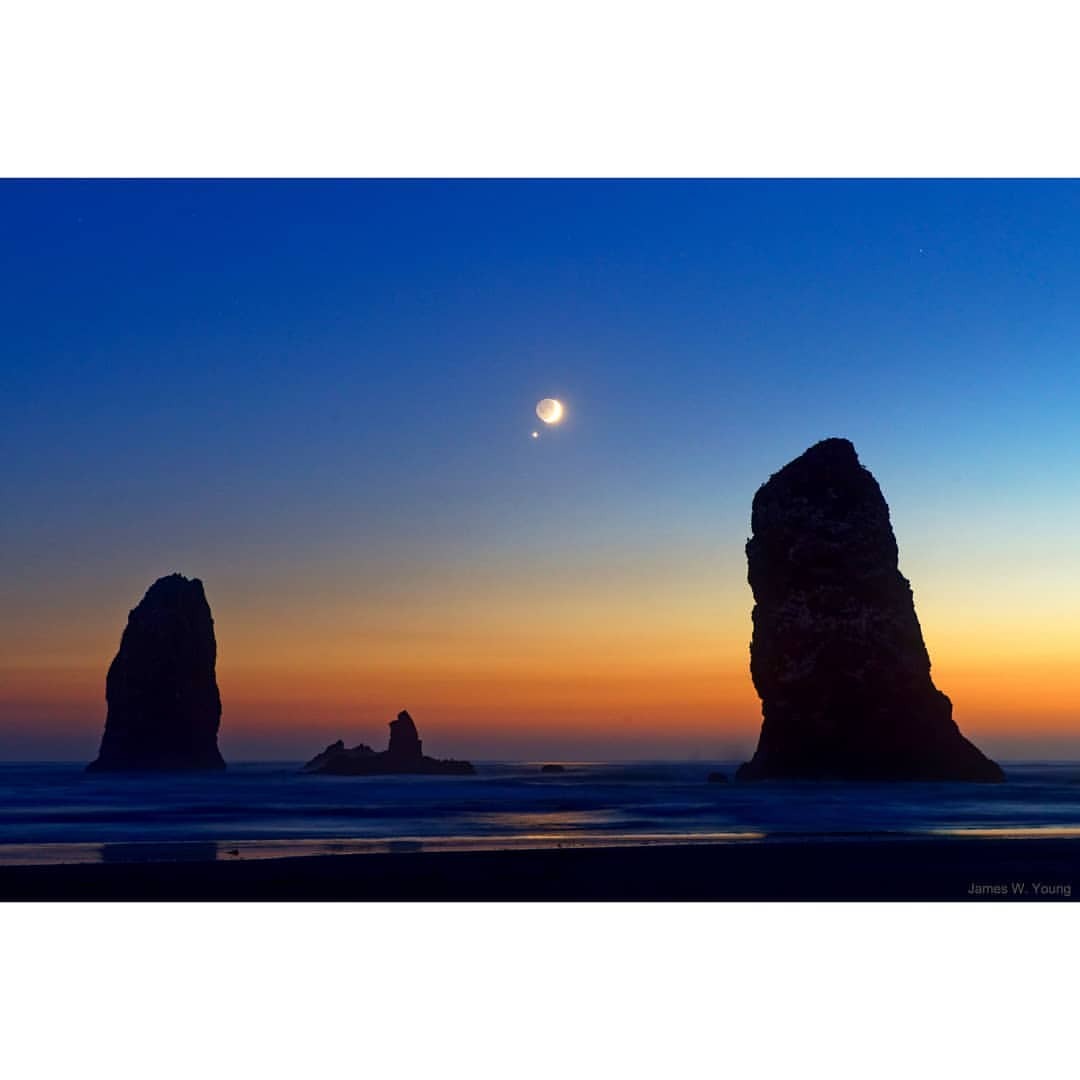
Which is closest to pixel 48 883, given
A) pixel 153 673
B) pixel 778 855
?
pixel 778 855

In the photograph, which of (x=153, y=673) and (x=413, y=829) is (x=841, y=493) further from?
(x=153, y=673)

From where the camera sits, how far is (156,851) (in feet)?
81.0

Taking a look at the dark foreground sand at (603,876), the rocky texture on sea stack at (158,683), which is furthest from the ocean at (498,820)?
the rocky texture on sea stack at (158,683)

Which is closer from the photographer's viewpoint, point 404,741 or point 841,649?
point 841,649

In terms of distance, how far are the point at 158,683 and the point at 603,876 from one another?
3812 inches

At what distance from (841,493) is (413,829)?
37298mm

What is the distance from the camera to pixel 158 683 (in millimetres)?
109062

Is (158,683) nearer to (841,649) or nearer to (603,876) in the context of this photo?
(841,649)

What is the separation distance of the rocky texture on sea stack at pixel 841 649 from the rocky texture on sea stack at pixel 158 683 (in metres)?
63.5

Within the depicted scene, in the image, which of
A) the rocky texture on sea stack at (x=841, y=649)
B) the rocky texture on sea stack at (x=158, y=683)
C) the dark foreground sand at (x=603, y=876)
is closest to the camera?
the dark foreground sand at (x=603, y=876)

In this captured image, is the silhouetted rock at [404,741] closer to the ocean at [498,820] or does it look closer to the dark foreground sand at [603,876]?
the ocean at [498,820]

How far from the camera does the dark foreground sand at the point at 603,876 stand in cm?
1773

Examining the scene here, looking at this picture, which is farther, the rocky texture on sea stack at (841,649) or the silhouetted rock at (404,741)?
the silhouetted rock at (404,741)

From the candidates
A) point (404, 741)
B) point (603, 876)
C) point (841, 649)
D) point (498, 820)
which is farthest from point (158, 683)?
point (603, 876)
